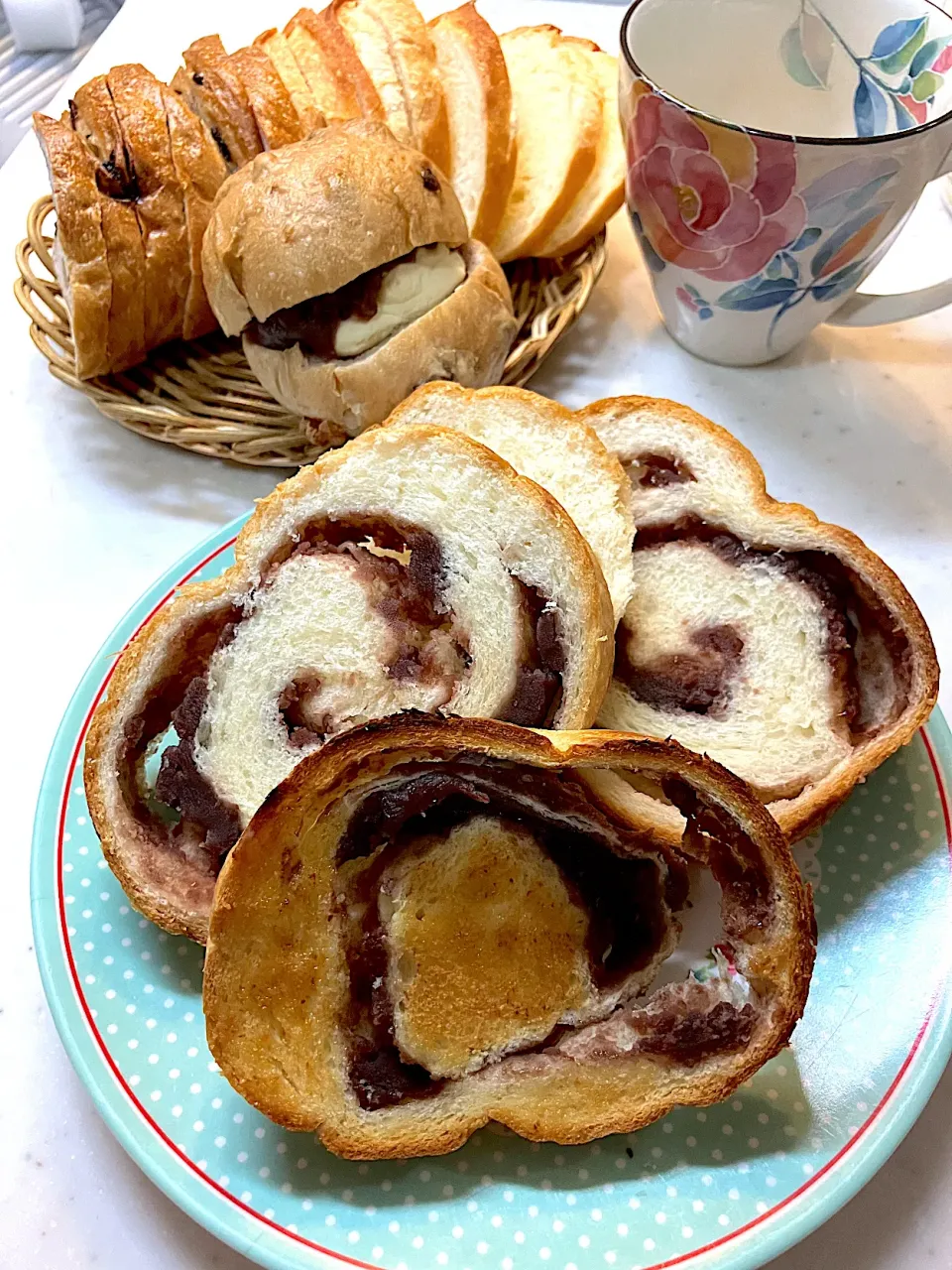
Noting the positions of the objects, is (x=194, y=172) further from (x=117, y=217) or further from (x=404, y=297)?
(x=404, y=297)

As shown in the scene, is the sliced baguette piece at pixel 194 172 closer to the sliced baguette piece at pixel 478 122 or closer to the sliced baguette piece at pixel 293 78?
the sliced baguette piece at pixel 293 78

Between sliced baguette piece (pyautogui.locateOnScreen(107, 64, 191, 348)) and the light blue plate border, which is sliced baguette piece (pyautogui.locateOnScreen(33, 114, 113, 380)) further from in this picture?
the light blue plate border

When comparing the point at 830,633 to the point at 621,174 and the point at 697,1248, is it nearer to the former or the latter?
the point at 697,1248

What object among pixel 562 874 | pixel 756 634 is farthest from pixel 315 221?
pixel 562 874

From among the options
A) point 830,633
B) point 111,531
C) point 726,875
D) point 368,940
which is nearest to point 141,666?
point 368,940

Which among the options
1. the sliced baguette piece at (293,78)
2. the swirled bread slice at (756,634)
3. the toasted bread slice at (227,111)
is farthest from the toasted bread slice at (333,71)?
the swirled bread slice at (756,634)

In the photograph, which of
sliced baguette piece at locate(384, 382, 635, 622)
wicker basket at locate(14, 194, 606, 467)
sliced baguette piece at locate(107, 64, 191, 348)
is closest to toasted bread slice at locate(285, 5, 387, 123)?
sliced baguette piece at locate(107, 64, 191, 348)
